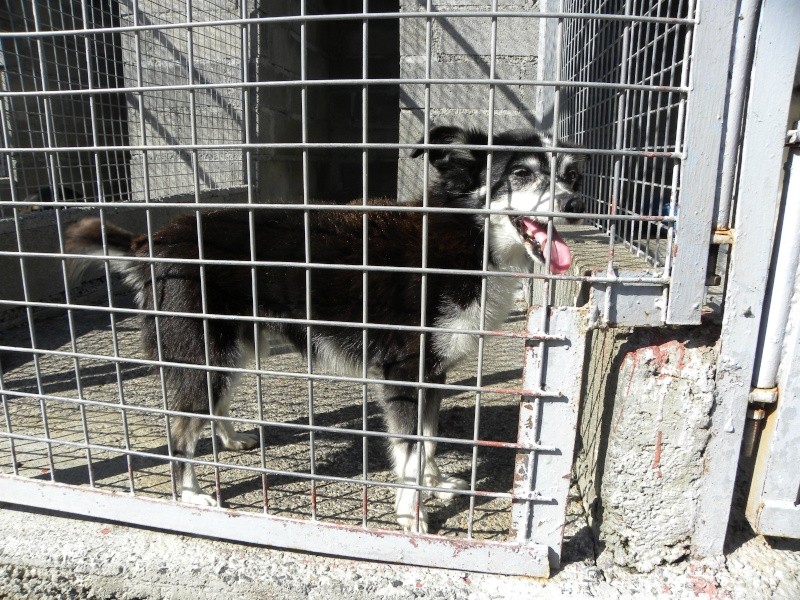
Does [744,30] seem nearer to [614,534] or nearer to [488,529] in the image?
[614,534]

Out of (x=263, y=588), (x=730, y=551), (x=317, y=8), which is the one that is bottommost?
(x=263, y=588)

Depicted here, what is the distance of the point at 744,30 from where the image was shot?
4.40ft

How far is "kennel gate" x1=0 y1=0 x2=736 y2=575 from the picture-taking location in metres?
1.44

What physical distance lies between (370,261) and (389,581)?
110cm

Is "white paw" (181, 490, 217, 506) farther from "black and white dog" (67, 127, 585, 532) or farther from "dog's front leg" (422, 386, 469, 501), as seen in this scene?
"dog's front leg" (422, 386, 469, 501)

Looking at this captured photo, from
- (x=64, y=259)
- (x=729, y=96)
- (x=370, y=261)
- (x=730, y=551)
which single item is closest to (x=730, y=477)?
(x=730, y=551)

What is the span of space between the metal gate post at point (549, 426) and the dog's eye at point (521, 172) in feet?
3.25

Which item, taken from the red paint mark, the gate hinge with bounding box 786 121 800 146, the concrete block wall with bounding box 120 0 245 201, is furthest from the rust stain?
the concrete block wall with bounding box 120 0 245 201

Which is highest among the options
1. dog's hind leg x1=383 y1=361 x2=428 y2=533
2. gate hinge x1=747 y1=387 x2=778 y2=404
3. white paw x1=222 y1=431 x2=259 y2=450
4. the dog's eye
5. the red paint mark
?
the dog's eye

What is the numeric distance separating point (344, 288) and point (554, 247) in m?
0.84

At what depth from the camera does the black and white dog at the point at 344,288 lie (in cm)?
202

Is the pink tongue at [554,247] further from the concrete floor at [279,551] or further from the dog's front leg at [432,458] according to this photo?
the dog's front leg at [432,458]

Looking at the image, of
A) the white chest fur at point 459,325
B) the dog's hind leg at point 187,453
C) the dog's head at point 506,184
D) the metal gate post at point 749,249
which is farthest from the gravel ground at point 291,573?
the dog's head at point 506,184

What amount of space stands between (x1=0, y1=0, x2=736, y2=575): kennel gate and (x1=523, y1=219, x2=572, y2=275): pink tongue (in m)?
0.08
